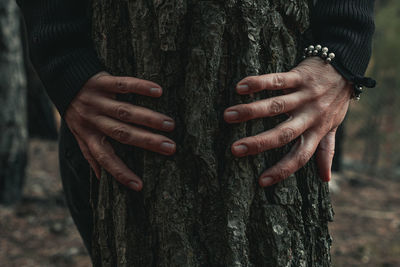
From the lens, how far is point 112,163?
46.5 inches

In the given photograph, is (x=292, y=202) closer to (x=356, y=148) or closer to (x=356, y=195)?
(x=356, y=195)

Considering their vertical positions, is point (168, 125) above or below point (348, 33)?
below

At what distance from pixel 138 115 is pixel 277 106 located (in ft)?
1.44

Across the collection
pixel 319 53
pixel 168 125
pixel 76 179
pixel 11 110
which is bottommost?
pixel 11 110

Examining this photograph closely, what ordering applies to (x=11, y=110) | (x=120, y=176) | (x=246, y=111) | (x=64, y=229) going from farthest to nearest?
(x=11, y=110) → (x=64, y=229) → (x=120, y=176) → (x=246, y=111)

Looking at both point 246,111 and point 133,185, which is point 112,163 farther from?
point 246,111

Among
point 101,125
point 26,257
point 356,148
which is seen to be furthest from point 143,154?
point 356,148

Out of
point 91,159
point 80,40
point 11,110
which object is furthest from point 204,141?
point 11,110

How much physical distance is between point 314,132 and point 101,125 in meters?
0.71

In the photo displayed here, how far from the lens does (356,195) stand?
5785 millimetres

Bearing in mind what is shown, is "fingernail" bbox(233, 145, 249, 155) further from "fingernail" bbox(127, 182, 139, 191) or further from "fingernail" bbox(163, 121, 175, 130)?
"fingernail" bbox(127, 182, 139, 191)

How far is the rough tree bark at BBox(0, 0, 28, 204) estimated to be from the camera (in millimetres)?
3967

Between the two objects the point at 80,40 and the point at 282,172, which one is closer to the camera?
the point at 282,172

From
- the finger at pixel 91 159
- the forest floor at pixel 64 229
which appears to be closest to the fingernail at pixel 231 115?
the finger at pixel 91 159
